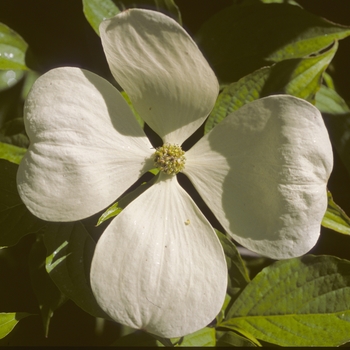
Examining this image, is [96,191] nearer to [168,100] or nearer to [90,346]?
[168,100]

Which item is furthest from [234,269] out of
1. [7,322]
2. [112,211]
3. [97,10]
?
[97,10]

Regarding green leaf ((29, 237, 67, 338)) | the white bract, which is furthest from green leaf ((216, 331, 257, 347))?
green leaf ((29, 237, 67, 338))

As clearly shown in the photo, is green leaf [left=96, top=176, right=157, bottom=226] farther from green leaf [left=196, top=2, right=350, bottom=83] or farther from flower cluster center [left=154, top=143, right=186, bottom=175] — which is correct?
green leaf [left=196, top=2, right=350, bottom=83]

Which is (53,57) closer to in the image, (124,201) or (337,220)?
(124,201)

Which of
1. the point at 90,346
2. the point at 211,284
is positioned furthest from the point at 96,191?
the point at 90,346

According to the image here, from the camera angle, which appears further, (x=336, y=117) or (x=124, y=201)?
(x=336, y=117)
